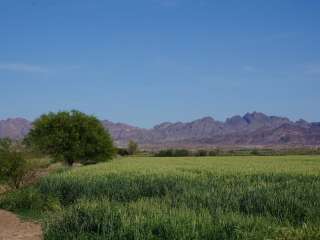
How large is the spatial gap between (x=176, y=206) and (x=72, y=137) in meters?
44.8

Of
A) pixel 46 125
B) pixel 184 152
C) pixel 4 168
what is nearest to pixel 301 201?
pixel 4 168

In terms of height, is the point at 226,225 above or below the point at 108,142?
below

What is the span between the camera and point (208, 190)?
21031 millimetres

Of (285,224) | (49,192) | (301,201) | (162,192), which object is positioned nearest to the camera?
(285,224)

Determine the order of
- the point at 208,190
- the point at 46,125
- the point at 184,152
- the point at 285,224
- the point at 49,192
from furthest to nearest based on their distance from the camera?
1. the point at 184,152
2. the point at 46,125
3. the point at 49,192
4. the point at 208,190
5. the point at 285,224

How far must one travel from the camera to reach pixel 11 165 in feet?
113

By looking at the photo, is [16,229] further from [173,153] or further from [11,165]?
[173,153]

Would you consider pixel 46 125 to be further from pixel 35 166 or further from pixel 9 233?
pixel 9 233

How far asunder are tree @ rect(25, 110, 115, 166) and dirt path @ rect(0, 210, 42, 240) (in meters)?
36.6

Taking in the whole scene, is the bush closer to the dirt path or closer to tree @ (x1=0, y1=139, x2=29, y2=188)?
tree @ (x1=0, y1=139, x2=29, y2=188)

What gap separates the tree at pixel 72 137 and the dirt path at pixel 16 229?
36578 mm

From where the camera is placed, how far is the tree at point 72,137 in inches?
2373

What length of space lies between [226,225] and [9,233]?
28.6 ft

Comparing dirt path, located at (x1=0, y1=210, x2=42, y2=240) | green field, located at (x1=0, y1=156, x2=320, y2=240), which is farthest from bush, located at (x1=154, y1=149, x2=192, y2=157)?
dirt path, located at (x1=0, y1=210, x2=42, y2=240)
